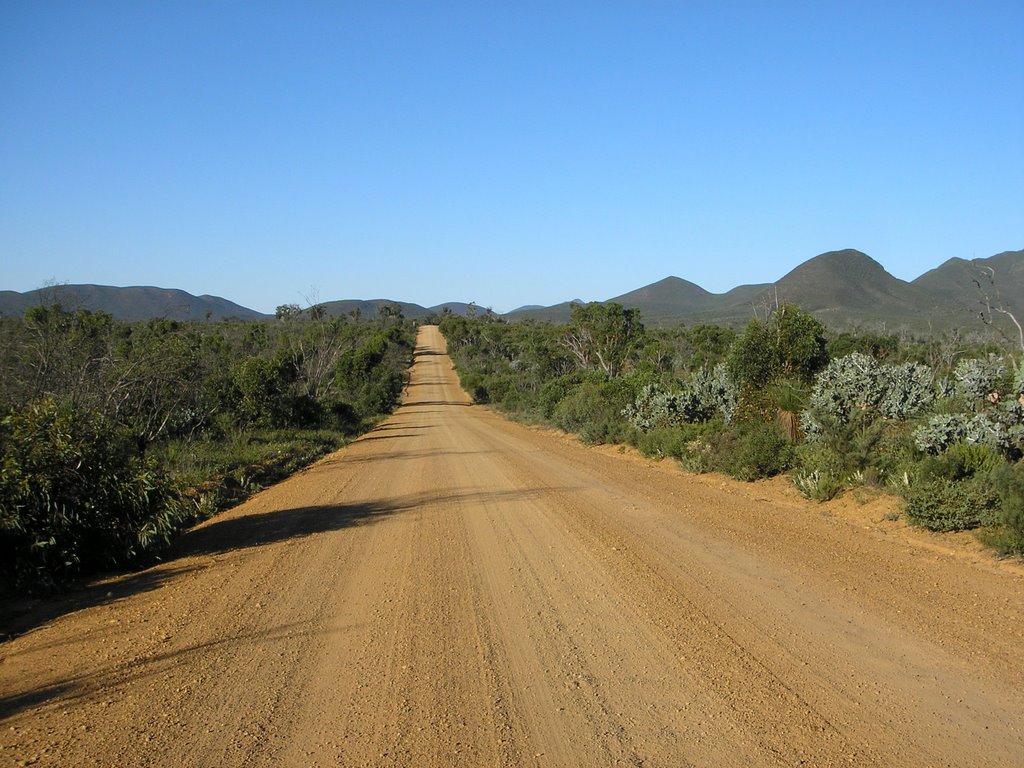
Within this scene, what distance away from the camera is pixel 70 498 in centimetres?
881

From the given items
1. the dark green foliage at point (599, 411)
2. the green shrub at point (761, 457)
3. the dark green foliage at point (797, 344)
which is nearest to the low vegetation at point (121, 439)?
the dark green foliage at point (599, 411)

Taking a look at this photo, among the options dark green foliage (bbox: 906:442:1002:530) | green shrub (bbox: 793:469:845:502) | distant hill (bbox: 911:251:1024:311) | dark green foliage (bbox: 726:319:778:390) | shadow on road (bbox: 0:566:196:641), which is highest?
distant hill (bbox: 911:251:1024:311)

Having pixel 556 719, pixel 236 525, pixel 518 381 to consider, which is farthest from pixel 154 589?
pixel 518 381

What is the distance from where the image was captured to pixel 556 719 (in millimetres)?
→ 4930

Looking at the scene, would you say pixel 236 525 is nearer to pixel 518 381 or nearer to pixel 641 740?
pixel 641 740

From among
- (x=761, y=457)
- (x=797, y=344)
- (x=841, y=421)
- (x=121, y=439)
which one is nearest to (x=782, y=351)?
(x=797, y=344)

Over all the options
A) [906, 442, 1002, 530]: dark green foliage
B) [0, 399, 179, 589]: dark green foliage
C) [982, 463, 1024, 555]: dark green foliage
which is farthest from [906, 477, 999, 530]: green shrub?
[0, 399, 179, 589]: dark green foliage

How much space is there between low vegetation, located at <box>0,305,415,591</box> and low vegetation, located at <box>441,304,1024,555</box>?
31.3ft

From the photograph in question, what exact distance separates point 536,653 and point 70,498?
18.9 ft

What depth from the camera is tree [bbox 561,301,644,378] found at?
48.2 m

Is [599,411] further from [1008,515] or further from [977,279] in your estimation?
[1008,515]

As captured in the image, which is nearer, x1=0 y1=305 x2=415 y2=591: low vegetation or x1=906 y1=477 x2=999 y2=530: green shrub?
x1=0 y1=305 x2=415 y2=591: low vegetation

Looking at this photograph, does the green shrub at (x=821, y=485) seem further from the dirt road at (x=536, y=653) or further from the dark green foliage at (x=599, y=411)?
the dark green foliage at (x=599, y=411)

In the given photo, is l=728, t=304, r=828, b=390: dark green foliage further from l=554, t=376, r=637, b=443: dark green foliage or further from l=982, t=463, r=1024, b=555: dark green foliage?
l=982, t=463, r=1024, b=555: dark green foliage
